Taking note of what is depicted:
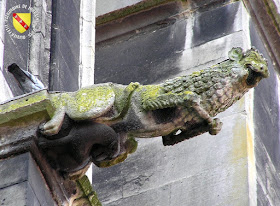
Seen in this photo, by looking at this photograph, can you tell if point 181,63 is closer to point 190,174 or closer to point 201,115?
point 190,174

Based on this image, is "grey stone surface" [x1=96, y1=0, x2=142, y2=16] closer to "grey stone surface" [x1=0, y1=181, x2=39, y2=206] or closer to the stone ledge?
the stone ledge

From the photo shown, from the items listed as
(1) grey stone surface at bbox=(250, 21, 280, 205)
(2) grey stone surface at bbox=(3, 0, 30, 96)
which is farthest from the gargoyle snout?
(1) grey stone surface at bbox=(250, 21, 280, 205)

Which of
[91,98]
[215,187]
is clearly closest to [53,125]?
[91,98]

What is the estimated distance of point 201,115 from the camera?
25.9ft

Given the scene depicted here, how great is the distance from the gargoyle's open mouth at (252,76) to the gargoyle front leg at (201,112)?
371 millimetres

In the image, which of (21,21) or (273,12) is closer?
(21,21)

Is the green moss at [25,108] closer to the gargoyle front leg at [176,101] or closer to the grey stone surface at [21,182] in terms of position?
the grey stone surface at [21,182]

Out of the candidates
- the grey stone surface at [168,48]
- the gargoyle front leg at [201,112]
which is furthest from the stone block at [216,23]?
the gargoyle front leg at [201,112]

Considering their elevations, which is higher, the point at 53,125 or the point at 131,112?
the point at 53,125

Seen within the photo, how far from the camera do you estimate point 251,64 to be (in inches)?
320

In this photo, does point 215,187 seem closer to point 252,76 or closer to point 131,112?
point 252,76

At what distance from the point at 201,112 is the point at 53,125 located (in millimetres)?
1013

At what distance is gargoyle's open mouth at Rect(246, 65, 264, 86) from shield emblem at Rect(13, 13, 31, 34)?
245 cm

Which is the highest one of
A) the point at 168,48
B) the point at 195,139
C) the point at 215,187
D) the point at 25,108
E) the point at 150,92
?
the point at 25,108
